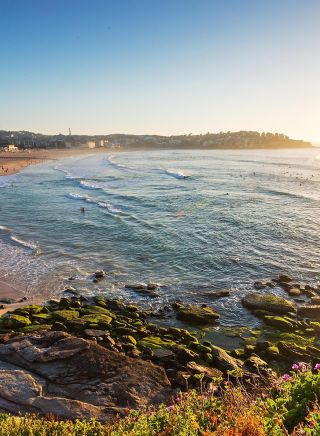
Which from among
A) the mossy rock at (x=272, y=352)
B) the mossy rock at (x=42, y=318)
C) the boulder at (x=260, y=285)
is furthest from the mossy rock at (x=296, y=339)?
the mossy rock at (x=42, y=318)

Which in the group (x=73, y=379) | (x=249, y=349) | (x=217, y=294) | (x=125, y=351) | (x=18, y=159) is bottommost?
(x=249, y=349)

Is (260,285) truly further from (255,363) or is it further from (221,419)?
(221,419)

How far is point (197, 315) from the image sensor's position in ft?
54.5

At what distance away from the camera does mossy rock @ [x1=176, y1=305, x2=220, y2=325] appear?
54.4 feet

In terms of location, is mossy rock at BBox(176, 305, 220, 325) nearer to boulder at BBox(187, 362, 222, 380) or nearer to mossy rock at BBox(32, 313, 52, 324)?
boulder at BBox(187, 362, 222, 380)

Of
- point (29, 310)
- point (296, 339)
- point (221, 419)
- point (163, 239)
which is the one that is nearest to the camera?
point (221, 419)

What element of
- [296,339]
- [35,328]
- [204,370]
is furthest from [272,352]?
[35,328]

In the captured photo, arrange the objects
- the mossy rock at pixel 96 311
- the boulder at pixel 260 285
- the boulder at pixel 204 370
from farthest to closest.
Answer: the boulder at pixel 260 285
the mossy rock at pixel 96 311
the boulder at pixel 204 370

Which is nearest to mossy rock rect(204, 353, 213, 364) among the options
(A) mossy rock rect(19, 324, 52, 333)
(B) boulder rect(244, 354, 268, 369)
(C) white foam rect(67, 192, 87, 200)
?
(B) boulder rect(244, 354, 268, 369)

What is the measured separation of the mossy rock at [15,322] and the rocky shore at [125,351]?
0.04 m

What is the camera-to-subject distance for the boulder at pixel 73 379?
9.40 meters

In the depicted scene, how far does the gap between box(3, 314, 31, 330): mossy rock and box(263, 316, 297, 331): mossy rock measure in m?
10.5

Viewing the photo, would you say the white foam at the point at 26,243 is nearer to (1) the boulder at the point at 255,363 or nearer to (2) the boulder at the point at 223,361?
(2) the boulder at the point at 223,361

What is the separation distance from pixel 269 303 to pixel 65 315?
9.73 meters
